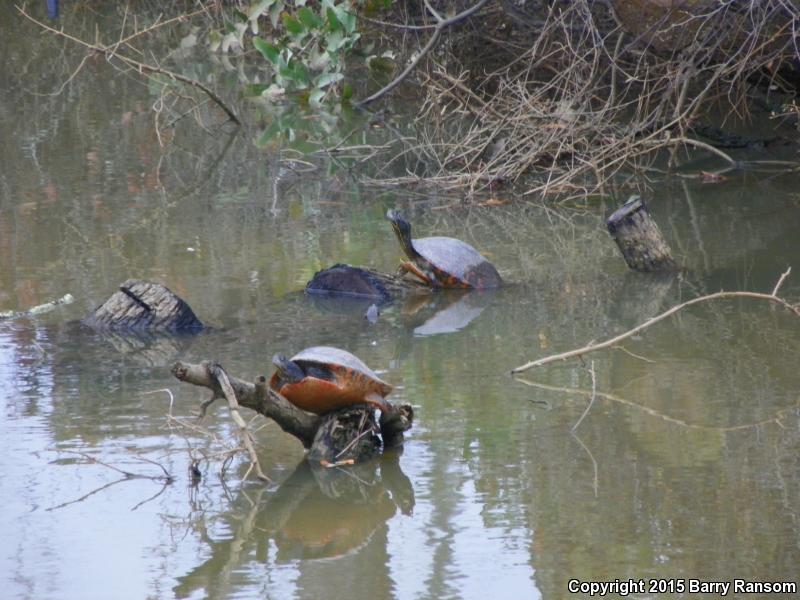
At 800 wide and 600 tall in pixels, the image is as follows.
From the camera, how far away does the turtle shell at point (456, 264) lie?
6.27m

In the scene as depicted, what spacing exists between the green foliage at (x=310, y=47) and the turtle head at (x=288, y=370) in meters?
7.01

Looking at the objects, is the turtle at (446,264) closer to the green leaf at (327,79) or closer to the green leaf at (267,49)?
the green leaf at (327,79)

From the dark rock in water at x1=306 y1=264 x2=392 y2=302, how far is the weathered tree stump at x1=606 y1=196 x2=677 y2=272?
1.21 metres

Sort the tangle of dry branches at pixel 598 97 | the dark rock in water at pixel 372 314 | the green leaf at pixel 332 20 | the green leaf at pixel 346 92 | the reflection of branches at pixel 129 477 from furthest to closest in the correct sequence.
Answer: the green leaf at pixel 346 92
the green leaf at pixel 332 20
the tangle of dry branches at pixel 598 97
the dark rock in water at pixel 372 314
the reflection of branches at pixel 129 477

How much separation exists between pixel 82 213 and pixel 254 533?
4912mm

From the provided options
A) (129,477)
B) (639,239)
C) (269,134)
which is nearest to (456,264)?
(639,239)

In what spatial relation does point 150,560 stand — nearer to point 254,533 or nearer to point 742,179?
point 254,533

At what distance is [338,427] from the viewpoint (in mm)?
4047

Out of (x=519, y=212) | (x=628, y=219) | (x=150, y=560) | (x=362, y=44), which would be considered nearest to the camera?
(x=150, y=560)

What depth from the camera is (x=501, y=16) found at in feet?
33.9

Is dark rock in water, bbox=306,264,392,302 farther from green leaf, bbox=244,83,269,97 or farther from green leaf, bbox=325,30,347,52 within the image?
green leaf, bbox=244,83,269,97

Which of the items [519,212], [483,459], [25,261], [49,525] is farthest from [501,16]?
[49,525]

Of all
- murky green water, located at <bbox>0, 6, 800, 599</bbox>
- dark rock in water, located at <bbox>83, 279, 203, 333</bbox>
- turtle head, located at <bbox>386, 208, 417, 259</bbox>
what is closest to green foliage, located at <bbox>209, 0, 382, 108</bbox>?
murky green water, located at <bbox>0, 6, 800, 599</bbox>

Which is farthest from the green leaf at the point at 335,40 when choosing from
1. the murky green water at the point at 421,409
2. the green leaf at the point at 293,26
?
the murky green water at the point at 421,409
